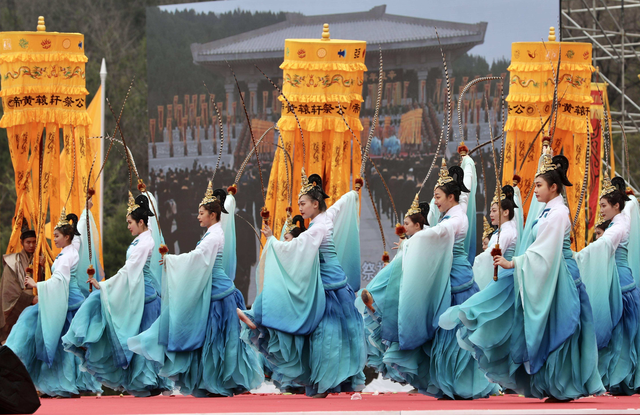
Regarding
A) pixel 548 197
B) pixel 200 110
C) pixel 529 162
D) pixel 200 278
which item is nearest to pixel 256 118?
pixel 200 110

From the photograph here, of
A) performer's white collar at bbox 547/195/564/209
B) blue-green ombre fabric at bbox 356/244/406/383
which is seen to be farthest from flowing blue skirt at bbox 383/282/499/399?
performer's white collar at bbox 547/195/564/209

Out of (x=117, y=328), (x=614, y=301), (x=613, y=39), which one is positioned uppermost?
(x=613, y=39)

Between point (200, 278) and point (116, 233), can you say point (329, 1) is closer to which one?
point (116, 233)

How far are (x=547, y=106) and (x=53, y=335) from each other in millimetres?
4414

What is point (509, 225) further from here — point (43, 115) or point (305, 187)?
point (43, 115)

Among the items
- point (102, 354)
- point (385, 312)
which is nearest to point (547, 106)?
point (385, 312)

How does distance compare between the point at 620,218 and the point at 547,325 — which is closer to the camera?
the point at 547,325

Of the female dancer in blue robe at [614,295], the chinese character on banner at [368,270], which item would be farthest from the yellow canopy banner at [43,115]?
the chinese character on banner at [368,270]

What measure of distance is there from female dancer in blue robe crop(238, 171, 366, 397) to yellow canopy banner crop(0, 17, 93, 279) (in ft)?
9.83

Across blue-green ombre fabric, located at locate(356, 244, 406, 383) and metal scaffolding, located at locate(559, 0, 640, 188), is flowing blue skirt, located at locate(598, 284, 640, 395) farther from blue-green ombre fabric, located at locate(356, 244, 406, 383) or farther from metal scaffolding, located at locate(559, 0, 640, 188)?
metal scaffolding, located at locate(559, 0, 640, 188)

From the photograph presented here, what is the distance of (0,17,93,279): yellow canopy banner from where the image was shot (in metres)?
7.85

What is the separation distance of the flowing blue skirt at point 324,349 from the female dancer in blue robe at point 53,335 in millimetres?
1462

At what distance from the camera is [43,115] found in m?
7.85

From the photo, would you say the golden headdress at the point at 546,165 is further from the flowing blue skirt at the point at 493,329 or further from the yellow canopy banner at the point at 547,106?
the yellow canopy banner at the point at 547,106
